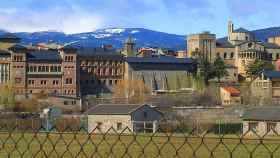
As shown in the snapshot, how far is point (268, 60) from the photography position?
108812mm

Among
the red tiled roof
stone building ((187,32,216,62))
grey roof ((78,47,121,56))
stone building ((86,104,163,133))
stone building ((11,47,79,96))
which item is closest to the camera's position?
stone building ((86,104,163,133))

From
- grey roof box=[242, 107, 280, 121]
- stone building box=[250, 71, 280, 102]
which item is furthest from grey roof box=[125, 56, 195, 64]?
grey roof box=[242, 107, 280, 121]

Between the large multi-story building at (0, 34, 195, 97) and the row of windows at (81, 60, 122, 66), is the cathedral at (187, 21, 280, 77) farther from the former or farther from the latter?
the row of windows at (81, 60, 122, 66)

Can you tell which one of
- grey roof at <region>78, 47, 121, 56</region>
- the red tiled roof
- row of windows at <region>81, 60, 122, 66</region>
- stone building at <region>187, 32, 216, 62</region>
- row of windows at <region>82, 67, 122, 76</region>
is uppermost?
stone building at <region>187, 32, 216, 62</region>

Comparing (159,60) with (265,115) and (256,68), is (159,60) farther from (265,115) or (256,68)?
(265,115)

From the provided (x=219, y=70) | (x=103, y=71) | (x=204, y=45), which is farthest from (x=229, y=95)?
(x=204, y=45)

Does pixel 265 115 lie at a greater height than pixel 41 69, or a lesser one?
lesser

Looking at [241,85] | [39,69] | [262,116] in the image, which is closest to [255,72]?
[241,85]

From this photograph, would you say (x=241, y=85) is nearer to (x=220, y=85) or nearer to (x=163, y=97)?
(x=220, y=85)

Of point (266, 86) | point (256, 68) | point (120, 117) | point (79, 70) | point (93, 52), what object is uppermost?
point (93, 52)

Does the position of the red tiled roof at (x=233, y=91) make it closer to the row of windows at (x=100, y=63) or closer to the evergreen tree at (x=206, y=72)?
the evergreen tree at (x=206, y=72)

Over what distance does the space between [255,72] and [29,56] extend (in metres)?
28.3

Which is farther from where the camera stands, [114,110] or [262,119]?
[114,110]

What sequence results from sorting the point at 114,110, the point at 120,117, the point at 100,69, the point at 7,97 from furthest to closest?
the point at 100,69, the point at 7,97, the point at 114,110, the point at 120,117
